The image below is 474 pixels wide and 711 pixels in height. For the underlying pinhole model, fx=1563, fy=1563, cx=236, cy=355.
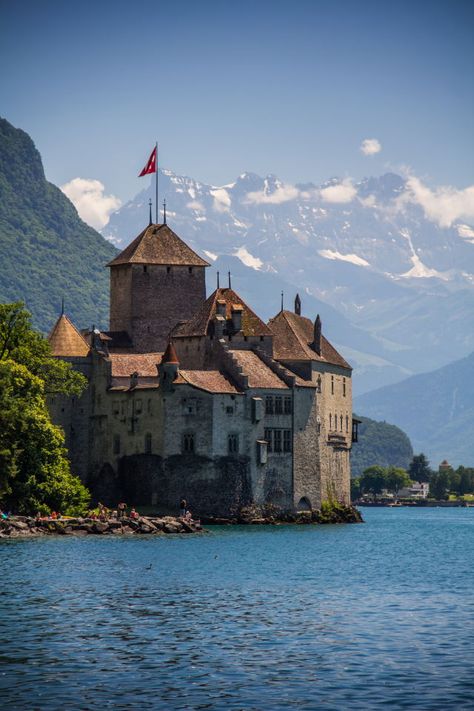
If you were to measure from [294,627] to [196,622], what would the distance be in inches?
144

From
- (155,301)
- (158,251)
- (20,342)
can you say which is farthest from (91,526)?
(158,251)

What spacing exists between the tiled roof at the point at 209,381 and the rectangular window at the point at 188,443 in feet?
12.4

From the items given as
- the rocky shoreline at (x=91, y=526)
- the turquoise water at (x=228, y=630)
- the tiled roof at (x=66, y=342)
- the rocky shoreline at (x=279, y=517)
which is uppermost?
the tiled roof at (x=66, y=342)

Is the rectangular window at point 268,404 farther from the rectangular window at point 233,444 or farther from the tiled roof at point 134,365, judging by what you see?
the tiled roof at point 134,365

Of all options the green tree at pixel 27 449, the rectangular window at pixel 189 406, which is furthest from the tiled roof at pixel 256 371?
the green tree at pixel 27 449

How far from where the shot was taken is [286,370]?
128750 millimetres

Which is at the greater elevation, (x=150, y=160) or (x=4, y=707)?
(x=150, y=160)

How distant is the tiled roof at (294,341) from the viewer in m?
134

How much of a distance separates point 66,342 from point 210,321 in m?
12.3

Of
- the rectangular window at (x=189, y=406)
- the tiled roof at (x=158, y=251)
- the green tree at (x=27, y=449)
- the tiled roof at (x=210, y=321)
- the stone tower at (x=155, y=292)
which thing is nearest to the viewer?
the green tree at (x=27, y=449)

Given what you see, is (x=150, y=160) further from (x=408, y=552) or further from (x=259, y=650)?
(x=259, y=650)

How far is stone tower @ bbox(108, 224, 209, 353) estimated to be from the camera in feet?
458

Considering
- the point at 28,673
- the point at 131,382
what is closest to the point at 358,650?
the point at 28,673

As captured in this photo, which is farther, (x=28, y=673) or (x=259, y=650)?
(x=259, y=650)
